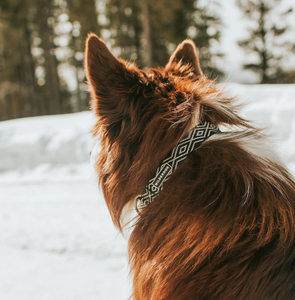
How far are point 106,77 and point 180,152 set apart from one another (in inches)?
21.2

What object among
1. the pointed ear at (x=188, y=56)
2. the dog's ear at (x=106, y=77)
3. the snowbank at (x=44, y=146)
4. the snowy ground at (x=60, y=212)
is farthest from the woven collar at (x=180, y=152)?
the snowbank at (x=44, y=146)

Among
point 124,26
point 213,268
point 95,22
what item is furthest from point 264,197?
point 124,26

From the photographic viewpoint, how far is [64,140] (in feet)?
16.9

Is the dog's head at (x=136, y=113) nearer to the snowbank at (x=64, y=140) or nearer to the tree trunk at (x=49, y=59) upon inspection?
the snowbank at (x=64, y=140)

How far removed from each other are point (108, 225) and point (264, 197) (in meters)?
2.08

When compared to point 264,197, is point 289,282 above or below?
below

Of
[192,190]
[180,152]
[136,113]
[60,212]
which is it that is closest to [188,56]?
[136,113]

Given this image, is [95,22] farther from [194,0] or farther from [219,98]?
[219,98]

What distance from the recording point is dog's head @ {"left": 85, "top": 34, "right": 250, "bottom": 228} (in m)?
1.39

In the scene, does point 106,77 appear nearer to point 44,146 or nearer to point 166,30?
point 44,146

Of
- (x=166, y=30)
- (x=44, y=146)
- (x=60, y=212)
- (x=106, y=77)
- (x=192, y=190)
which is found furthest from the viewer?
(x=166, y=30)

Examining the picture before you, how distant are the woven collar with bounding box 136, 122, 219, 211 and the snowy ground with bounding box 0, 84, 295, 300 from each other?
493 millimetres

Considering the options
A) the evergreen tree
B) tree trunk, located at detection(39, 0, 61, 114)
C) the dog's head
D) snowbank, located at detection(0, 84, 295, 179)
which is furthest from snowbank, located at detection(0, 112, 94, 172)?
the evergreen tree

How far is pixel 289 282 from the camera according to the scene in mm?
1037
